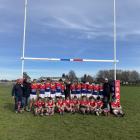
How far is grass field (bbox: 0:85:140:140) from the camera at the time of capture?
1012 cm

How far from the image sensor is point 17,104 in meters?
16.0

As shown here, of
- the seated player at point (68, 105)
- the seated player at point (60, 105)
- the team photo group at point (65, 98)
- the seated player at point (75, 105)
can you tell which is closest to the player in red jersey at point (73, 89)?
the team photo group at point (65, 98)

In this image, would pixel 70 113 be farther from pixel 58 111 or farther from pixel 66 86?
pixel 66 86

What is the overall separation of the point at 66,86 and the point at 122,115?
3.39 m

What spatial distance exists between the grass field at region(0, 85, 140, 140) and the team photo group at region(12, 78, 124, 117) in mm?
631

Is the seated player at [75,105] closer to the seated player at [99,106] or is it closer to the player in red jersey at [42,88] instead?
the seated player at [99,106]

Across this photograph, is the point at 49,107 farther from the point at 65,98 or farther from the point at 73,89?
the point at 73,89

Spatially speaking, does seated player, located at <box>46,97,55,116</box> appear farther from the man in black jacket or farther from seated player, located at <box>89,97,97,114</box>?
seated player, located at <box>89,97,97,114</box>

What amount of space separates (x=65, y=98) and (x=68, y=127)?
4.85 meters

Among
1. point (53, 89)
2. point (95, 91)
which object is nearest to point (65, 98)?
point (53, 89)

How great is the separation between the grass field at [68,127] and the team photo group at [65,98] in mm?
631

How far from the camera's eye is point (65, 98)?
16594mm

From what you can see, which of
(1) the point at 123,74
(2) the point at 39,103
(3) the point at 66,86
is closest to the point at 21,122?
(2) the point at 39,103

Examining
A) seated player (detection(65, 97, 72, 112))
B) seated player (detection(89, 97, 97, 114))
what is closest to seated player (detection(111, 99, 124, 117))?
seated player (detection(89, 97, 97, 114))
